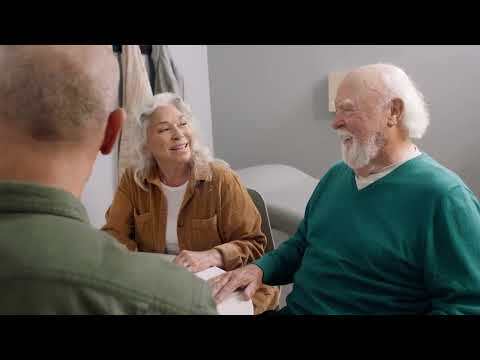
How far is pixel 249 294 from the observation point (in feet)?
4.13

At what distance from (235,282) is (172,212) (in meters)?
0.51

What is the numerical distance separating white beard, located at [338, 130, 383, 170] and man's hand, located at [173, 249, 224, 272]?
54 centimetres

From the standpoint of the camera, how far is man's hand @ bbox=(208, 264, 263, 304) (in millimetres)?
1236

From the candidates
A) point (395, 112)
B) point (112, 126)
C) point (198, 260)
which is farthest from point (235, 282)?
point (112, 126)

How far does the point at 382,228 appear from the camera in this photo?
1.18 metres

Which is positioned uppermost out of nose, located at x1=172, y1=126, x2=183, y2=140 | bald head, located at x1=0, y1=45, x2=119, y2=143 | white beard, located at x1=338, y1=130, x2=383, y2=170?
bald head, located at x1=0, y1=45, x2=119, y2=143

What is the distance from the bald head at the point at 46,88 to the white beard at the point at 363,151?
35.5 inches

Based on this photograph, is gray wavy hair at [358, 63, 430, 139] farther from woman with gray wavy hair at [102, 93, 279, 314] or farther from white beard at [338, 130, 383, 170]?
woman with gray wavy hair at [102, 93, 279, 314]

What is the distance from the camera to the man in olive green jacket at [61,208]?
1.54 ft

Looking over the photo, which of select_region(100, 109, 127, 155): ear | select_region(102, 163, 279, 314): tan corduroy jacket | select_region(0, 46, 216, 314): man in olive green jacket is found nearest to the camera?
select_region(0, 46, 216, 314): man in olive green jacket

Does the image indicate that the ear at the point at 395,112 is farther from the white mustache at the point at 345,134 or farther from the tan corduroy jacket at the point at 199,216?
the tan corduroy jacket at the point at 199,216

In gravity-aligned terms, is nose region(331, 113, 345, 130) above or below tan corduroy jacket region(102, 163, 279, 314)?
above

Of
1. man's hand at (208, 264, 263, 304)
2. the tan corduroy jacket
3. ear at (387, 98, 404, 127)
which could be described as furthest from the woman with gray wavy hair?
ear at (387, 98, 404, 127)
